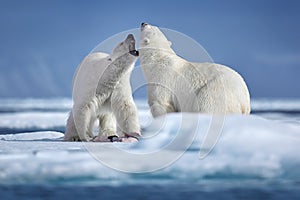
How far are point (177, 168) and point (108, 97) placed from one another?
2.37 metres

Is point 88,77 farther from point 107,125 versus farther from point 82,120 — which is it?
point 107,125

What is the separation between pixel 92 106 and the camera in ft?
19.8

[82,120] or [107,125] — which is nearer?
[82,120]

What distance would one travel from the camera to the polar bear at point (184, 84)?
18.9 feet

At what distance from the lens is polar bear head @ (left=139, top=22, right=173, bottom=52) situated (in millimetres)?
6203

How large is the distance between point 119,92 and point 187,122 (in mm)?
1659

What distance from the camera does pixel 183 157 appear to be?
4.14 m

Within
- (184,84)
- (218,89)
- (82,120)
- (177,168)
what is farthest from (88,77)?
(177,168)

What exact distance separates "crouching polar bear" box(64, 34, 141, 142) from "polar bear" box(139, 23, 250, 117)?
0.95 ft

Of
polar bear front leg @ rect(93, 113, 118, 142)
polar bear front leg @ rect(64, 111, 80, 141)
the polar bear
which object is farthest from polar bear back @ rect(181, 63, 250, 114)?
polar bear front leg @ rect(64, 111, 80, 141)

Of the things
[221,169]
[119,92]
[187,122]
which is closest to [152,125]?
[187,122]

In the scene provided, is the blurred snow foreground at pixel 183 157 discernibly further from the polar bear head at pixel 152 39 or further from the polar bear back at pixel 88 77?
the polar bear head at pixel 152 39

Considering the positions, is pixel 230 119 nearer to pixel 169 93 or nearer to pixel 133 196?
pixel 169 93

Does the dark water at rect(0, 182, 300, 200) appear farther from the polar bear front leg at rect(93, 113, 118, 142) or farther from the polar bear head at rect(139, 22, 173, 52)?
the polar bear front leg at rect(93, 113, 118, 142)
